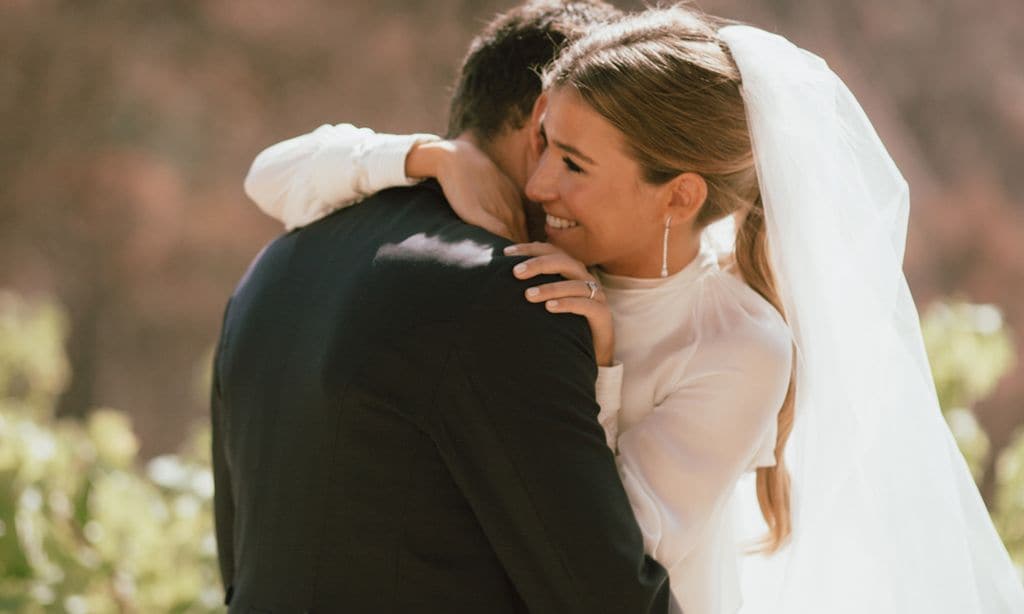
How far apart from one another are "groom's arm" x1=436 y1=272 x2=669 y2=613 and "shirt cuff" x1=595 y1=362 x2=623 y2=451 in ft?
0.53

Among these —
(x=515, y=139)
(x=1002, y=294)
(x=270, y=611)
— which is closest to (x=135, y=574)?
(x=270, y=611)

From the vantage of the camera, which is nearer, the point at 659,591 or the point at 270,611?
the point at 659,591

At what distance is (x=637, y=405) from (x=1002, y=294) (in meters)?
5.33

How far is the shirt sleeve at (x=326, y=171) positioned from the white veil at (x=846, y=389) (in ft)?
1.85

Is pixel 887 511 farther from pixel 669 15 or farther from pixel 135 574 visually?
pixel 135 574

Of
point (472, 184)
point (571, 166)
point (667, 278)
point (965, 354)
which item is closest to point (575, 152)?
point (571, 166)

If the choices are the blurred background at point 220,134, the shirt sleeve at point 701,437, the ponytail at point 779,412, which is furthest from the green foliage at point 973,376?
the blurred background at point 220,134

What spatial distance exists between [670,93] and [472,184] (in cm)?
33

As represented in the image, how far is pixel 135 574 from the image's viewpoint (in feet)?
10.5

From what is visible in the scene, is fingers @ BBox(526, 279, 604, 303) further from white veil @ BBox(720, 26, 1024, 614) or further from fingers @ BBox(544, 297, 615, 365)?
white veil @ BBox(720, 26, 1024, 614)

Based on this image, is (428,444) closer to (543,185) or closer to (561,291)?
(561,291)

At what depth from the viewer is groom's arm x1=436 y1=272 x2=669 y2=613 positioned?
159 centimetres

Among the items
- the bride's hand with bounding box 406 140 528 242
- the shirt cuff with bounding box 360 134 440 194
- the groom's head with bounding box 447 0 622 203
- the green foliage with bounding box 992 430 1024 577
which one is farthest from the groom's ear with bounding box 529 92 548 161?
the green foliage with bounding box 992 430 1024 577

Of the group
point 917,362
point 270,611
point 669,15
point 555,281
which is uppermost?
point 669,15
